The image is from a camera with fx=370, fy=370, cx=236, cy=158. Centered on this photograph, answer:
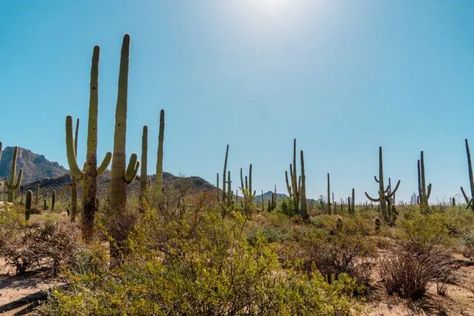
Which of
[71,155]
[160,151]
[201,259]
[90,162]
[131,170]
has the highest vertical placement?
[160,151]

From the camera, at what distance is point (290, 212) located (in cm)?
2403

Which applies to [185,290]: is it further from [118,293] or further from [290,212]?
[290,212]

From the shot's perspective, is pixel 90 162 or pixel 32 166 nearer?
pixel 90 162

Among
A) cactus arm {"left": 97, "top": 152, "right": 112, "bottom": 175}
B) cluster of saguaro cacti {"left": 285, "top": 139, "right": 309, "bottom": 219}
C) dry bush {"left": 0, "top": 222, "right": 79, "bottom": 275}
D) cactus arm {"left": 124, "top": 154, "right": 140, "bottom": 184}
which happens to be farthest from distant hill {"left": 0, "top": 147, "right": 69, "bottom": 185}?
dry bush {"left": 0, "top": 222, "right": 79, "bottom": 275}

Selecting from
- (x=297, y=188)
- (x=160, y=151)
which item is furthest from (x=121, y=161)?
(x=297, y=188)

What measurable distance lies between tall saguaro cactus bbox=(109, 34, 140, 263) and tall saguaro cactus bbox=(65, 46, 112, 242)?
66 cm

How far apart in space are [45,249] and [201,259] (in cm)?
532

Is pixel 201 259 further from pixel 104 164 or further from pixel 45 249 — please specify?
pixel 104 164

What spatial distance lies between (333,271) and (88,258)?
4428 mm

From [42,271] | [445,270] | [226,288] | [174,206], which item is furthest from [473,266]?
[42,271]

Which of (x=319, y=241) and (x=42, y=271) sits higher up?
(x=319, y=241)

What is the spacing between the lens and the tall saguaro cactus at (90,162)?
934 centimetres

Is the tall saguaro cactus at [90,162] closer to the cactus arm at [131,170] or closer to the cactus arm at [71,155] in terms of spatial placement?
the cactus arm at [71,155]

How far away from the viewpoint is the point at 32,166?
140 meters
